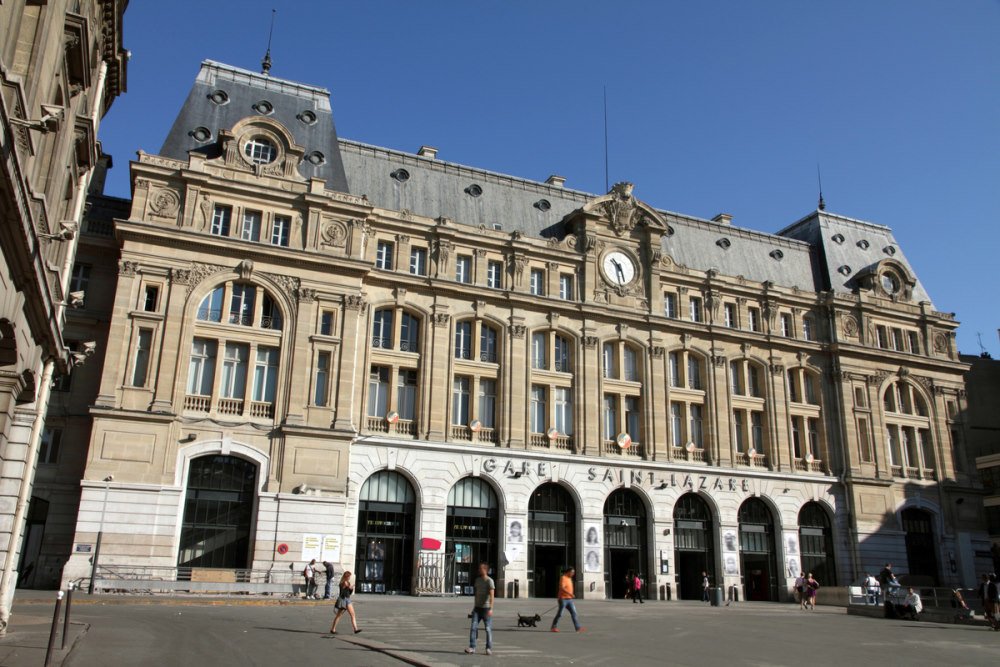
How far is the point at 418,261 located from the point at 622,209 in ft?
45.9

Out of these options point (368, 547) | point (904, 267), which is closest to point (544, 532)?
point (368, 547)

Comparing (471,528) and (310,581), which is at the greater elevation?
(471,528)

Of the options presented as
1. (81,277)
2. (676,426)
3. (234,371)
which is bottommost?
(676,426)

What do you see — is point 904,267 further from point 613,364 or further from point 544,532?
point 544,532

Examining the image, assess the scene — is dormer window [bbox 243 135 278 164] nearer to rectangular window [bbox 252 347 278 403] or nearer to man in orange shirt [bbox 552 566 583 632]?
rectangular window [bbox 252 347 278 403]

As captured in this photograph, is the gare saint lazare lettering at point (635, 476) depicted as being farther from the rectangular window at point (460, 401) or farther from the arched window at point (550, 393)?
the rectangular window at point (460, 401)

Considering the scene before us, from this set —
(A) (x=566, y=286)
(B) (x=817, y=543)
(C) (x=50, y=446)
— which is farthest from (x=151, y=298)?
(B) (x=817, y=543)

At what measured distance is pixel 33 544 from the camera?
36.9m

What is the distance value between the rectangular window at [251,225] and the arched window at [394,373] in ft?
24.1

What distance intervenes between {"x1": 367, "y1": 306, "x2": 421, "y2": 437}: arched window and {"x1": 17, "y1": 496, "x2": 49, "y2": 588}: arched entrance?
15379 mm

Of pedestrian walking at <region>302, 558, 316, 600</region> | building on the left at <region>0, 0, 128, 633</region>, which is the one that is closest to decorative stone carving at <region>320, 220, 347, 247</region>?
building on the left at <region>0, 0, 128, 633</region>

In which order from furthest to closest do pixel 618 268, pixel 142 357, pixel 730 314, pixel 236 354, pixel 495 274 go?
pixel 730 314
pixel 618 268
pixel 495 274
pixel 236 354
pixel 142 357

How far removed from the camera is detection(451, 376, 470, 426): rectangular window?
146 ft

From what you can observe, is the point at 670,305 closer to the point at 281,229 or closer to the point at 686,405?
the point at 686,405
